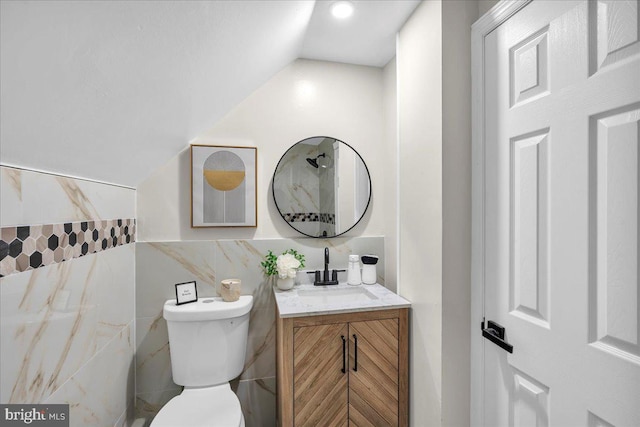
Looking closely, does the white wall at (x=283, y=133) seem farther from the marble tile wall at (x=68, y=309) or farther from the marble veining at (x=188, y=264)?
the marble tile wall at (x=68, y=309)

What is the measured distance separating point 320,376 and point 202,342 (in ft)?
2.11

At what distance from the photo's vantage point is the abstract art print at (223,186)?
1794 mm

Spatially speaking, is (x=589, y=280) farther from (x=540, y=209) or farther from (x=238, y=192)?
(x=238, y=192)

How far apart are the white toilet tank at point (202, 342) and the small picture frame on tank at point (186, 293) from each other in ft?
0.15

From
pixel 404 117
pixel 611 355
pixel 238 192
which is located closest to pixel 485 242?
pixel 611 355

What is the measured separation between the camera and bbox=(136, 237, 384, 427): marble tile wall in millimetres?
1744

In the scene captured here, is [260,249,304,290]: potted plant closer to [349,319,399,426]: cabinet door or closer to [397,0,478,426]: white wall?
[349,319,399,426]: cabinet door

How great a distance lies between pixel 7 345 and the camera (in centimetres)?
81

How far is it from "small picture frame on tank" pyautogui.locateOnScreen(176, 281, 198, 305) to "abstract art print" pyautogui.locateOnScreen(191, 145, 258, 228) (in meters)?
0.35

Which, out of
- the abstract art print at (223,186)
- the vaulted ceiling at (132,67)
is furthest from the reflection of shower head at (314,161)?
the vaulted ceiling at (132,67)

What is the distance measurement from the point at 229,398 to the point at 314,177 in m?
1.34

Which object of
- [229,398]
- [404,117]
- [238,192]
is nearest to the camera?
[229,398]

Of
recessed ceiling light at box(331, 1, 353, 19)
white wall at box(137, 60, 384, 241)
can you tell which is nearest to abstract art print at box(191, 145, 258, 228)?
white wall at box(137, 60, 384, 241)

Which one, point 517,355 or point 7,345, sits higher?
point 7,345
